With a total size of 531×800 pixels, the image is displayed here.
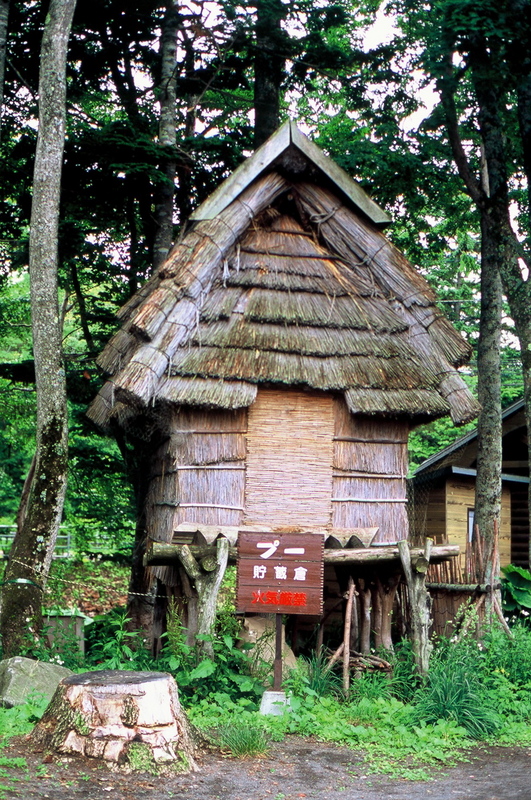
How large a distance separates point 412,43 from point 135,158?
612 cm

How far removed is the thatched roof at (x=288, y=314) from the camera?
10711 millimetres

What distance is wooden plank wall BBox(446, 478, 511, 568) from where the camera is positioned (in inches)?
818

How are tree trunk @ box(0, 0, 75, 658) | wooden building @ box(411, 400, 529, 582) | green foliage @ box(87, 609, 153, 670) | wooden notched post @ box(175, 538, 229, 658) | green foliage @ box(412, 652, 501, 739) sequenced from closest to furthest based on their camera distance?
green foliage @ box(412, 652, 501, 739), wooden notched post @ box(175, 538, 229, 658), green foliage @ box(87, 609, 153, 670), tree trunk @ box(0, 0, 75, 658), wooden building @ box(411, 400, 529, 582)

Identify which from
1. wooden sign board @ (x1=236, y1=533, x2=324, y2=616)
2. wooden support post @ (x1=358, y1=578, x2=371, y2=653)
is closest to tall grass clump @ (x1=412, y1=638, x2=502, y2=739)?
wooden support post @ (x1=358, y1=578, x2=371, y2=653)

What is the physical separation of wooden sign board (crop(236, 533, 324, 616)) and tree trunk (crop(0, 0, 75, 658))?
303cm

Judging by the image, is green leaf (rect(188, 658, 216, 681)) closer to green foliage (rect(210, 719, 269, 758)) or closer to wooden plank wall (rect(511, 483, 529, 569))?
green foliage (rect(210, 719, 269, 758))

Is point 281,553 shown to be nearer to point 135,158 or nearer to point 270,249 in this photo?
point 270,249

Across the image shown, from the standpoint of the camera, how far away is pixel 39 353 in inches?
441

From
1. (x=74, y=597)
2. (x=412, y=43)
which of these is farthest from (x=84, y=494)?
(x=412, y=43)

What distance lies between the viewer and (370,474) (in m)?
11.4

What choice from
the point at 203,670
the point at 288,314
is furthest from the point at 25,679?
the point at 288,314

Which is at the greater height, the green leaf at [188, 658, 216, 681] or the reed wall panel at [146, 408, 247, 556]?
the reed wall panel at [146, 408, 247, 556]

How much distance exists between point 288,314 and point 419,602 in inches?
160

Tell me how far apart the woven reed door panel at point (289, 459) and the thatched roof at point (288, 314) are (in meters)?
0.48
